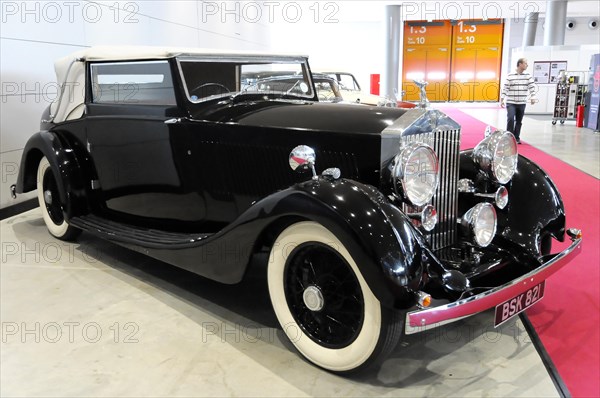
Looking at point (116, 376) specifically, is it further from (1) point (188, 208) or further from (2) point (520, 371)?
(2) point (520, 371)

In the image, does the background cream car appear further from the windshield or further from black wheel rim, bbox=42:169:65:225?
black wheel rim, bbox=42:169:65:225

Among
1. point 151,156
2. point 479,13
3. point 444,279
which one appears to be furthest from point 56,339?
point 479,13

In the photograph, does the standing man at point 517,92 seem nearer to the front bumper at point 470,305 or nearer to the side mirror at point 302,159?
the front bumper at point 470,305

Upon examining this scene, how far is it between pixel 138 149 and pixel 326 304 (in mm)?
1905

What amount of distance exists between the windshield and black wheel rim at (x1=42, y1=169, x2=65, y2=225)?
5.74 ft

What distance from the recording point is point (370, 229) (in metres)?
2.12

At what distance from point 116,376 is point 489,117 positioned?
50.5 feet

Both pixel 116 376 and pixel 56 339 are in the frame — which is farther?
pixel 56 339

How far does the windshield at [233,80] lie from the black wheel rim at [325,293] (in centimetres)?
140

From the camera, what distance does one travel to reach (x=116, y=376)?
7.95 ft

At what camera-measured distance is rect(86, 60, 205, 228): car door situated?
3.40 m

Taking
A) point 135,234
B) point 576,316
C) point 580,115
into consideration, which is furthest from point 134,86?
point 580,115

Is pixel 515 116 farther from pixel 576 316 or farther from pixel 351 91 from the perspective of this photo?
pixel 576 316

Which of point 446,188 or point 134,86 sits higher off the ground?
point 134,86
